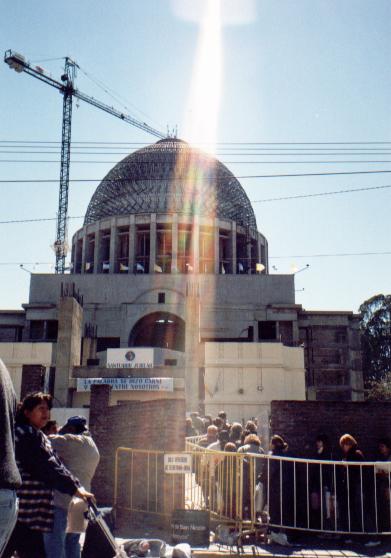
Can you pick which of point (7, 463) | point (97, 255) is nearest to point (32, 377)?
point (7, 463)

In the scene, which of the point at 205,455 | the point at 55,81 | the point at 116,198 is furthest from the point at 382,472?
the point at 55,81

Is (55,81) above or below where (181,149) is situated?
above

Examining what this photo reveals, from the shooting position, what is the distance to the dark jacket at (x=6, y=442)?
3.36m

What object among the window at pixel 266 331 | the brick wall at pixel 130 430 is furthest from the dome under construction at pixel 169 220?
the brick wall at pixel 130 430

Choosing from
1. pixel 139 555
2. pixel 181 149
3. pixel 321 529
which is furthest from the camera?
pixel 181 149

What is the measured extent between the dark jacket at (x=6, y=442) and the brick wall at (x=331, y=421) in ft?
33.9

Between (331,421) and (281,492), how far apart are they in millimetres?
4437

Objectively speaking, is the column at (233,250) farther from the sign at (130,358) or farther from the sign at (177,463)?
the sign at (177,463)

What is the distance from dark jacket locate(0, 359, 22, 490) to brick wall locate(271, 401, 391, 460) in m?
10.3

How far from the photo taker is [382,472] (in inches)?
369

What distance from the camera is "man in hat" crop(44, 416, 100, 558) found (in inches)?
222

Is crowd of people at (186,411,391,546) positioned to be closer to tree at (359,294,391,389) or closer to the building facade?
the building facade

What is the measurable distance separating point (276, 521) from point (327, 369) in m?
41.6

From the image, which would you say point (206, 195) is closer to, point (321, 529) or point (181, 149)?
point (181, 149)
